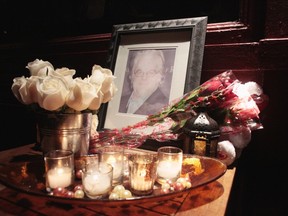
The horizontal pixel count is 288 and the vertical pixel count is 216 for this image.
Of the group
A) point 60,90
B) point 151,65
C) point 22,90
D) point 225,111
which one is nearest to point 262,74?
point 225,111

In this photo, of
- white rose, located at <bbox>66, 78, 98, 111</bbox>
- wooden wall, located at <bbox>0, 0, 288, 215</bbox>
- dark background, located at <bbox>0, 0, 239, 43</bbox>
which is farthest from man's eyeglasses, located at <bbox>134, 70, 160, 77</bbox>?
white rose, located at <bbox>66, 78, 98, 111</bbox>

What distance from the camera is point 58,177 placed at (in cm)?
75

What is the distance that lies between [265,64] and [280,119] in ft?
0.95

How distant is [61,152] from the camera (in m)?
0.80

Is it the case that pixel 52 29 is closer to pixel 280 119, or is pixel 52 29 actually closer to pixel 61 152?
pixel 61 152

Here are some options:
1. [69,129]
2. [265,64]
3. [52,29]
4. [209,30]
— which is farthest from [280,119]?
[52,29]

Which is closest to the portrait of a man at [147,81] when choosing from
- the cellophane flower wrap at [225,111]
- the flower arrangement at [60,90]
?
the cellophane flower wrap at [225,111]

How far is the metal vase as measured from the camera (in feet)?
2.90

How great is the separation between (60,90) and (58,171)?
0.26m

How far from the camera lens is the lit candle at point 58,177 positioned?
0.74 metres

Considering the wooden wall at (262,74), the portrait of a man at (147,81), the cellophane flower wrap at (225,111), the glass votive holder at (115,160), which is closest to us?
the glass votive holder at (115,160)

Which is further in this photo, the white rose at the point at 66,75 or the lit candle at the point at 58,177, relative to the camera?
the white rose at the point at 66,75

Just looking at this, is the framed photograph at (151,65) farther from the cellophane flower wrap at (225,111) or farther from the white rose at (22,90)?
the white rose at (22,90)

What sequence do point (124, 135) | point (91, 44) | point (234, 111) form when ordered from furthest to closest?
point (91, 44), point (124, 135), point (234, 111)
